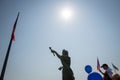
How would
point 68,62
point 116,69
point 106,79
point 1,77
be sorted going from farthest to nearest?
point 116,69 → point 106,79 → point 1,77 → point 68,62

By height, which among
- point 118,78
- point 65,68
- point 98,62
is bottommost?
point 118,78

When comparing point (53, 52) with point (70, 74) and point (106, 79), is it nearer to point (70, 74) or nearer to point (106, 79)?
point (70, 74)

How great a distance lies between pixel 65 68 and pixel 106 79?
2967 millimetres

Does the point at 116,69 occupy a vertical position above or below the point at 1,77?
above

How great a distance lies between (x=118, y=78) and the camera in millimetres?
5953

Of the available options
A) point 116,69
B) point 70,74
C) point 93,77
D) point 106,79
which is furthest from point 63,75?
point 116,69

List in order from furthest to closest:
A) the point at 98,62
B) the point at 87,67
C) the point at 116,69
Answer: the point at 116,69, the point at 98,62, the point at 87,67

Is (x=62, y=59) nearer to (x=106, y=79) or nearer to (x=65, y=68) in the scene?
(x=65, y=68)

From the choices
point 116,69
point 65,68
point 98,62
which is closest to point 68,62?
point 65,68

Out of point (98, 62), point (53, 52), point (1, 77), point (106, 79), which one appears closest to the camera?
point (53, 52)

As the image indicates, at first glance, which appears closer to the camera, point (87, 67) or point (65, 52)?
point (65, 52)

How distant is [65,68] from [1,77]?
2810mm

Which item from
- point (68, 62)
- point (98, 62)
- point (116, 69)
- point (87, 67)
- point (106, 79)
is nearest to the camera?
point (68, 62)

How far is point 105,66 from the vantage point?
7.16 meters
